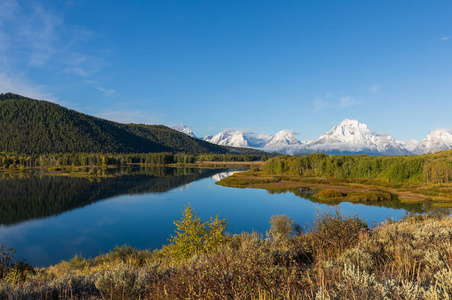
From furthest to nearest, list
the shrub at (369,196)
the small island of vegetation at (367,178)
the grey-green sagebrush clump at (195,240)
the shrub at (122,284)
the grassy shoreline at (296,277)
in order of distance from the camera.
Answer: the small island of vegetation at (367,178), the shrub at (369,196), the grey-green sagebrush clump at (195,240), the shrub at (122,284), the grassy shoreline at (296,277)

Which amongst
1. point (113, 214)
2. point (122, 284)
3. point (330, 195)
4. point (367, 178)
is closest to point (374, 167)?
point (367, 178)

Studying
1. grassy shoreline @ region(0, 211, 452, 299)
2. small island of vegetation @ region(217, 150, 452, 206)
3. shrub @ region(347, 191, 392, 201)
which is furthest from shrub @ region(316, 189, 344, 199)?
grassy shoreline @ region(0, 211, 452, 299)

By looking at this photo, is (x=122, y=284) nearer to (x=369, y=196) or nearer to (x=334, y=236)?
(x=334, y=236)

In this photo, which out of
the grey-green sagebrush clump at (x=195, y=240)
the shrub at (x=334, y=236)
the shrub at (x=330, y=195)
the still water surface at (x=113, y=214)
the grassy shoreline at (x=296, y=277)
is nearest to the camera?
the grassy shoreline at (x=296, y=277)

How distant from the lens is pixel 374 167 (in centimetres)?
10125

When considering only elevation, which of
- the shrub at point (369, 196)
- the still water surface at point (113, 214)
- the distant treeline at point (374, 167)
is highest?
the distant treeline at point (374, 167)

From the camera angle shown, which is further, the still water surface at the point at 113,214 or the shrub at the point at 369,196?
the shrub at the point at 369,196

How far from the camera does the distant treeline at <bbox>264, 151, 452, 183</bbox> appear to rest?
7906 cm

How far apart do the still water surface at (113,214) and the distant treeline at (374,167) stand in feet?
123

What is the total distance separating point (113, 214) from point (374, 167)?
308ft

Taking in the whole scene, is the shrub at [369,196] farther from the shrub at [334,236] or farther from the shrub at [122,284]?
the shrub at [122,284]

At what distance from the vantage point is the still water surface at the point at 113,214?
32750mm

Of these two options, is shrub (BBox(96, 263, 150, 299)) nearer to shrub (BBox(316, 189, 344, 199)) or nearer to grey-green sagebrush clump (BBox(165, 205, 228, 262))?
grey-green sagebrush clump (BBox(165, 205, 228, 262))

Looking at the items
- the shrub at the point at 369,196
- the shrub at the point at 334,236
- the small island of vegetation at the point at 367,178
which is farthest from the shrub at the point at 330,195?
the shrub at the point at 334,236
